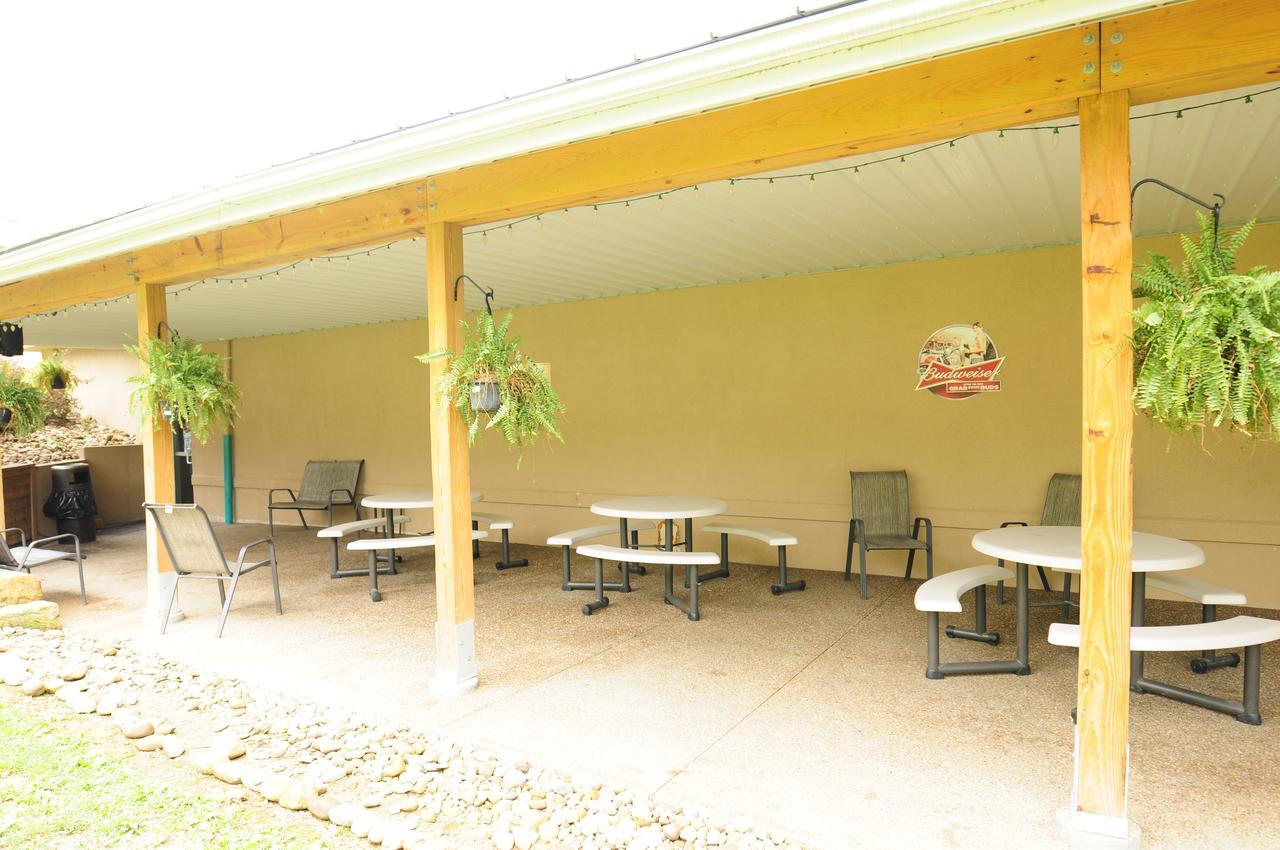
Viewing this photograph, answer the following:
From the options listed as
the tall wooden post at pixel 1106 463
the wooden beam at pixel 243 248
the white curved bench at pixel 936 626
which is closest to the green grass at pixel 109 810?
the tall wooden post at pixel 1106 463

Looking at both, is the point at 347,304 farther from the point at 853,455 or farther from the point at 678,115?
the point at 678,115

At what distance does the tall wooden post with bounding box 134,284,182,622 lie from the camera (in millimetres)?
4754

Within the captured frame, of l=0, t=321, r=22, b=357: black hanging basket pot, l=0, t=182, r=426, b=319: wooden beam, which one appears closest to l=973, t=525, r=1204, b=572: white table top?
l=0, t=182, r=426, b=319: wooden beam

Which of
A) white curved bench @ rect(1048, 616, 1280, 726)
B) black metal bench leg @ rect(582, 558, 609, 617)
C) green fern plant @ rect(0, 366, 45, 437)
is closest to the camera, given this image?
white curved bench @ rect(1048, 616, 1280, 726)

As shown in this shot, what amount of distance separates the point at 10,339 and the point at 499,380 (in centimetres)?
592

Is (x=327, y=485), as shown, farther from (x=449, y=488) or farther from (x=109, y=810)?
(x=109, y=810)

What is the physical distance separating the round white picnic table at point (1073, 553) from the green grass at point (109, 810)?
299 cm

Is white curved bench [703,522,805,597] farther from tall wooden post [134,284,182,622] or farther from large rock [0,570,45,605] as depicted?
large rock [0,570,45,605]

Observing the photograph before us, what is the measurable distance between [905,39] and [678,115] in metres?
0.70

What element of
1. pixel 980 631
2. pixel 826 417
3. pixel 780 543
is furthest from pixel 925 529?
pixel 980 631

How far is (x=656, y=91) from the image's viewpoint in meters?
2.35

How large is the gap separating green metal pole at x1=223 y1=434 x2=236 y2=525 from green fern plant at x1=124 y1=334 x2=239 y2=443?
5.77m

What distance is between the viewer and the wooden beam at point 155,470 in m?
4.75

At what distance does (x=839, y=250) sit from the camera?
5.32m
